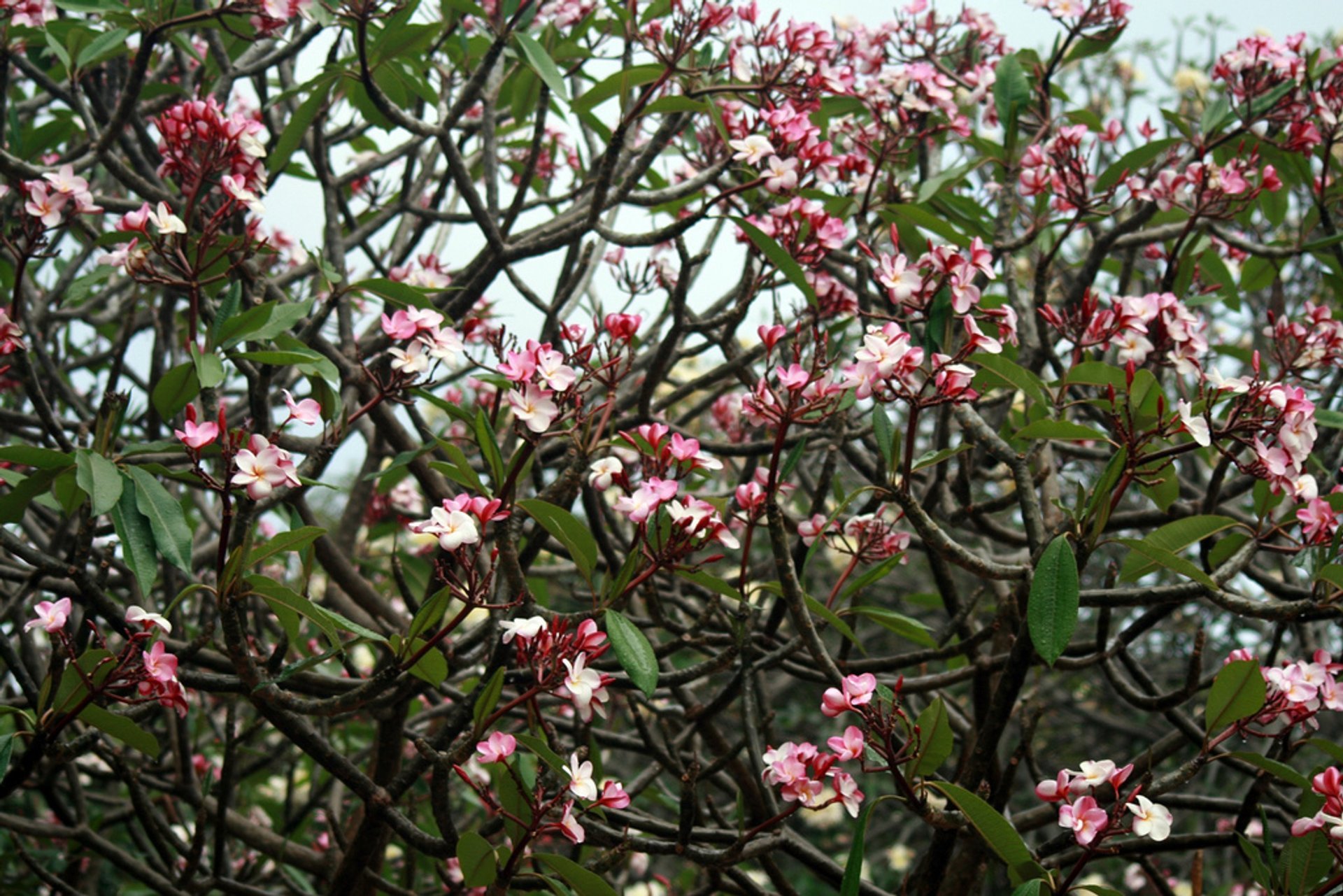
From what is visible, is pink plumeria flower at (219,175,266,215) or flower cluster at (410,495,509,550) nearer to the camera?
flower cluster at (410,495,509,550)

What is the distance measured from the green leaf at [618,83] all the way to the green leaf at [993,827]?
113 cm

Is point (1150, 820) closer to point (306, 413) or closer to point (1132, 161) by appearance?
point (306, 413)

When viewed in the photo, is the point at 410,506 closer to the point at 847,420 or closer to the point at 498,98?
the point at 498,98

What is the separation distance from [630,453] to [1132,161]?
3.26 feet

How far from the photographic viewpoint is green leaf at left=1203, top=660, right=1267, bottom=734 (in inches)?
46.0

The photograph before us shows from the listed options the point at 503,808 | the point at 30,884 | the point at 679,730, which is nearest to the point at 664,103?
the point at 503,808

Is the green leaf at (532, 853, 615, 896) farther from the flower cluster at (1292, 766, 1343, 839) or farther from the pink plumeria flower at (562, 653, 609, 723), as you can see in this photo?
the flower cluster at (1292, 766, 1343, 839)

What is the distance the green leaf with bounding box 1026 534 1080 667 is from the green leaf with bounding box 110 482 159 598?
0.88 meters

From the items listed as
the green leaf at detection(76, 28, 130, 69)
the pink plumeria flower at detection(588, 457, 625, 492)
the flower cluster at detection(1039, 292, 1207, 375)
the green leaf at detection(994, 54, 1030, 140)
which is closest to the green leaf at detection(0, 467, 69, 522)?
the pink plumeria flower at detection(588, 457, 625, 492)

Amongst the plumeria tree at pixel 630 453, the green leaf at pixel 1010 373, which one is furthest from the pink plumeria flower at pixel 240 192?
the green leaf at pixel 1010 373

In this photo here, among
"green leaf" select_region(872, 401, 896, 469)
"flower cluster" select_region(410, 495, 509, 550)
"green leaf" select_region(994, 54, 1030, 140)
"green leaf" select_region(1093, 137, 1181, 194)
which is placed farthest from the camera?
"green leaf" select_region(994, 54, 1030, 140)

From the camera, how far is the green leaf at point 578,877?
111cm

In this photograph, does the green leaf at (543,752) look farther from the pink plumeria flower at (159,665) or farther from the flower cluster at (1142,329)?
the flower cluster at (1142,329)

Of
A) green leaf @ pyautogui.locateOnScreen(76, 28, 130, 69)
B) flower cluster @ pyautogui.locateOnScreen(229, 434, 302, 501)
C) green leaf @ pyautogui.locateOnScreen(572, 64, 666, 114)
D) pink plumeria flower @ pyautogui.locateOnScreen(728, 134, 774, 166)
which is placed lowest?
flower cluster @ pyautogui.locateOnScreen(229, 434, 302, 501)
